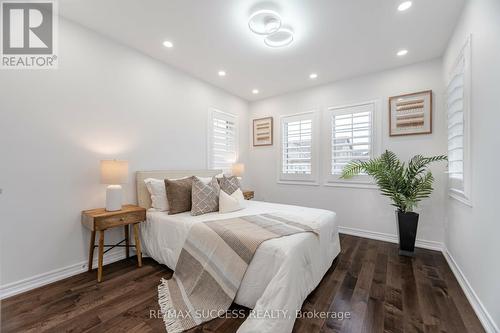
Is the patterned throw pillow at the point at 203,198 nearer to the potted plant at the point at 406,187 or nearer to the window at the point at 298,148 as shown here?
the window at the point at 298,148

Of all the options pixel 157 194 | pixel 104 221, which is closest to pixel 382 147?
pixel 157 194

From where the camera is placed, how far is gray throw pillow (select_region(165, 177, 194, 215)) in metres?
2.56

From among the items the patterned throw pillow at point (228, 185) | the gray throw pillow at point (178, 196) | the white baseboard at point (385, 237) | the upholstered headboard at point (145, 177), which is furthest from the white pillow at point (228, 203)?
the white baseboard at point (385, 237)

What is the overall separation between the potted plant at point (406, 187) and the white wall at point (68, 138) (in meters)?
3.30

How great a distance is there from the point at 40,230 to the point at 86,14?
232 centimetres

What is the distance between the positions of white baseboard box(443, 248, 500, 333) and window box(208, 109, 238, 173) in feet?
11.9

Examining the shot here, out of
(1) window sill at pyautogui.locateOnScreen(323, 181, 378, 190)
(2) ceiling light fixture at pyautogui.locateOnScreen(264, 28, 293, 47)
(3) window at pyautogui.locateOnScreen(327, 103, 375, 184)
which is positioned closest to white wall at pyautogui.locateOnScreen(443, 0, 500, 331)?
(1) window sill at pyautogui.locateOnScreen(323, 181, 378, 190)

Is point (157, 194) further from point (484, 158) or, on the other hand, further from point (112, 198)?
point (484, 158)

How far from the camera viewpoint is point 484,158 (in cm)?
161

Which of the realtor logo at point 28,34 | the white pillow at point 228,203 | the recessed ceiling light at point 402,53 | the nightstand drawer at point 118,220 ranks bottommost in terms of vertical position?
the nightstand drawer at point 118,220

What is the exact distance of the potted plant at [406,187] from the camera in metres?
2.75

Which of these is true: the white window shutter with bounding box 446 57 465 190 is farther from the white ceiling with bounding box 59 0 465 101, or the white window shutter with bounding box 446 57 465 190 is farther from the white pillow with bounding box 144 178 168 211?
the white pillow with bounding box 144 178 168 211

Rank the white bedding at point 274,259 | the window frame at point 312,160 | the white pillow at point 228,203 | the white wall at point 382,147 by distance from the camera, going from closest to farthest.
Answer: the white bedding at point 274,259
the white pillow at point 228,203
the white wall at point 382,147
the window frame at point 312,160

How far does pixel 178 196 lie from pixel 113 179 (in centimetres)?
73
